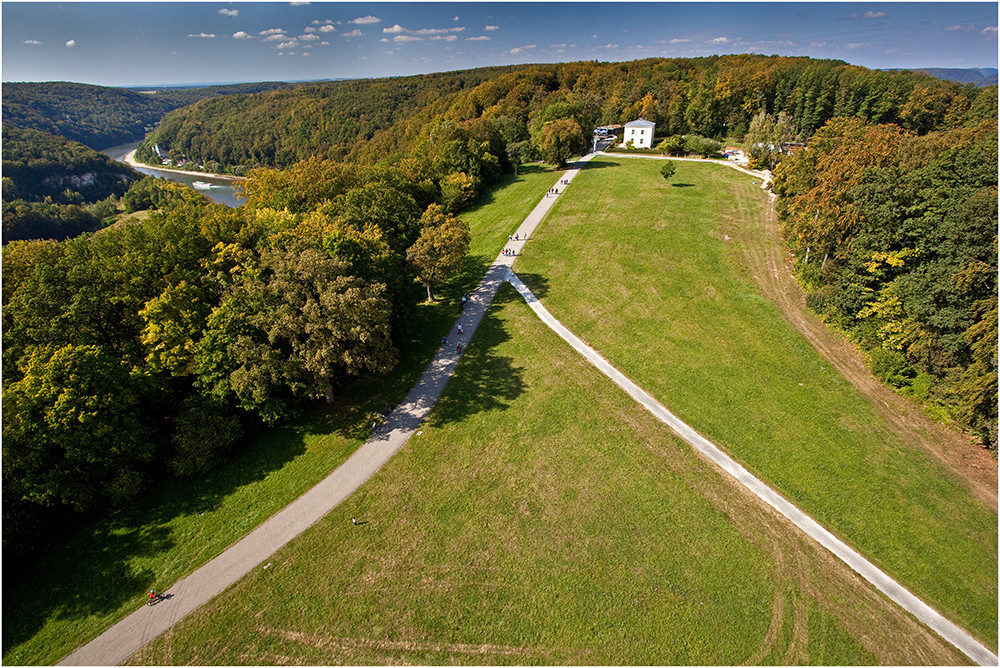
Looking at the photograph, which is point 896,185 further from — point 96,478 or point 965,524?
point 96,478

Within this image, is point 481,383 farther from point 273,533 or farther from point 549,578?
point 273,533

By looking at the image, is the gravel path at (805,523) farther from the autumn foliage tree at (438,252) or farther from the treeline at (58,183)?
the treeline at (58,183)

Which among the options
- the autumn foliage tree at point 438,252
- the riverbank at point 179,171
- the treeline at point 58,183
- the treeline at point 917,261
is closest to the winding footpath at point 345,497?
the autumn foliage tree at point 438,252

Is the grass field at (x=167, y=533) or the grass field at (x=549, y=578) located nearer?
the grass field at (x=549, y=578)

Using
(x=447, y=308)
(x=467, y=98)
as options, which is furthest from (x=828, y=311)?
(x=467, y=98)

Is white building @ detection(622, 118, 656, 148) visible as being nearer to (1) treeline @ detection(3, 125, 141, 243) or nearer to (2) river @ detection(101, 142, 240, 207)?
(1) treeline @ detection(3, 125, 141, 243)

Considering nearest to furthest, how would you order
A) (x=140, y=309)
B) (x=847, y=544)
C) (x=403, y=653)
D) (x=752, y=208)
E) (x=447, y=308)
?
(x=403, y=653) < (x=847, y=544) < (x=140, y=309) < (x=447, y=308) < (x=752, y=208)
